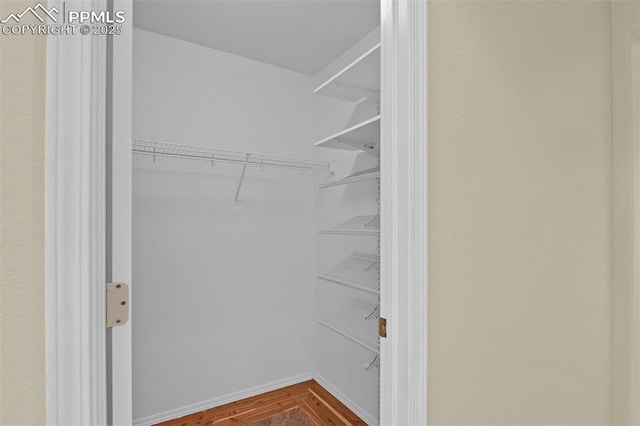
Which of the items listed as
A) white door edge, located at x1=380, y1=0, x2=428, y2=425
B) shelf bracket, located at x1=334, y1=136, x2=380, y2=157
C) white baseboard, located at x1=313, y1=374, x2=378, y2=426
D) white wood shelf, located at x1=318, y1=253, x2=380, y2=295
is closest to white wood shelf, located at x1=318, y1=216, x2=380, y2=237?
white wood shelf, located at x1=318, y1=253, x2=380, y2=295

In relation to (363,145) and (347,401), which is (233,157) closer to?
(363,145)

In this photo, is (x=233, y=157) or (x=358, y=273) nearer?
(x=358, y=273)

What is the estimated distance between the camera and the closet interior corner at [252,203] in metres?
2.12

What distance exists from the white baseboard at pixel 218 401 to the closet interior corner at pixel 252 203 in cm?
1

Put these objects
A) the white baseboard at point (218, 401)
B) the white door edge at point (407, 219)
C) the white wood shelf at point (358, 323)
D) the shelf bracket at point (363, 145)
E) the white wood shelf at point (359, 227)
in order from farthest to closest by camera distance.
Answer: the white baseboard at point (218, 401) < the shelf bracket at point (363, 145) < the white wood shelf at point (359, 227) < the white wood shelf at point (358, 323) < the white door edge at point (407, 219)

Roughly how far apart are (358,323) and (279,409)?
3.01ft
